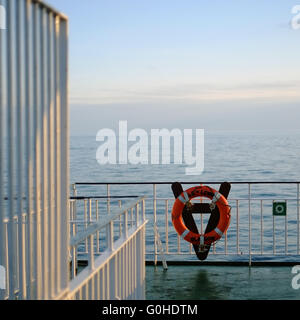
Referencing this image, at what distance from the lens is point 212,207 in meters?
5.59

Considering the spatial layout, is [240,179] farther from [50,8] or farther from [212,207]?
[50,8]

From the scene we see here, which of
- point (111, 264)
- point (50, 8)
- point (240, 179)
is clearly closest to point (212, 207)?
point (111, 264)

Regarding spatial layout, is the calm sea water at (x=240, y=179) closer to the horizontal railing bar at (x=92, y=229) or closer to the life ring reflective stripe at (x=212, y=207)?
the life ring reflective stripe at (x=212, y=207)

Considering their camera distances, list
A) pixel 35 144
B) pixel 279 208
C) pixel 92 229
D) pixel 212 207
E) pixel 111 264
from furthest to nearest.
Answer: pixel 212 207
pixel 279 208
pixel 111 264
pixel 92 229
pixel 35 144

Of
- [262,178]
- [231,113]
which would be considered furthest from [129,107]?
[262,178]

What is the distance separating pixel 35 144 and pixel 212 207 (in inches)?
154

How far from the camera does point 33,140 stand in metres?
1.84

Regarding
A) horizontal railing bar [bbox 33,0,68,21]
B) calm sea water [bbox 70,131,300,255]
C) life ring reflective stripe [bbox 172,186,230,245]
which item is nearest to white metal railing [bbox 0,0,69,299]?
horizontal railing bar [bbox 33,0,68,21]

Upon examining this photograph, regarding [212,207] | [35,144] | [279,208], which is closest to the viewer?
[35,144]

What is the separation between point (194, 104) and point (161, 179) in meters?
7.46

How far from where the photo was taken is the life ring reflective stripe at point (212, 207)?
18.0 ft

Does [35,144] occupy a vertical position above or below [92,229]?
above

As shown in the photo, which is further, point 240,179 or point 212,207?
point 240,179

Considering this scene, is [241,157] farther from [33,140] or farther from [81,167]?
[33,140]
